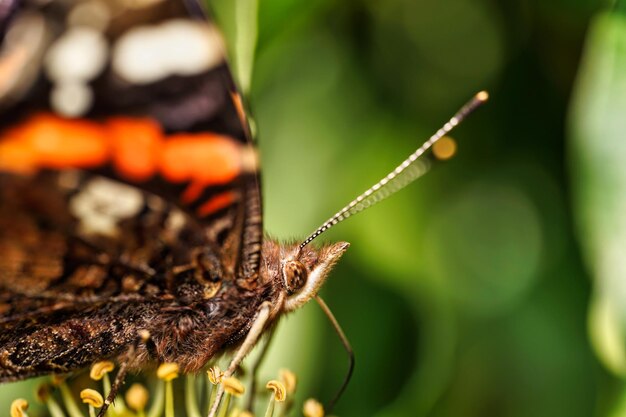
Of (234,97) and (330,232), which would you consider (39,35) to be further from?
(330,232)

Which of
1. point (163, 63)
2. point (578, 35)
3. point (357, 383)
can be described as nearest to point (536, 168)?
point (578, 35)

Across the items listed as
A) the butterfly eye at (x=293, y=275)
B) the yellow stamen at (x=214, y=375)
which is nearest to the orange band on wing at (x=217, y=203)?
the butterfly eye at (x=293, y=275)

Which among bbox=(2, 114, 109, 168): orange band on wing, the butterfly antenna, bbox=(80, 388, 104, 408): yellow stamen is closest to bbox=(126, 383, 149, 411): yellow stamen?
bbox=(80, 388, 104, 408): yellow stamen

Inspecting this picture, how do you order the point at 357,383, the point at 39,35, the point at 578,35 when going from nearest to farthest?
the point at 39,35
the point at 357,383
the point at 578,35

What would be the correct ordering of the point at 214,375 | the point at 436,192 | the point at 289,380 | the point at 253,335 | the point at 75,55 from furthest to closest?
the point at 436,192
the point at 289,380
the point at 214,375
the point at 253,335
the point at 75,55

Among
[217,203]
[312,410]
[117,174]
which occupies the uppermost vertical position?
[117,174]

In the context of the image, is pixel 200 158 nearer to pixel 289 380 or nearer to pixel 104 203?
pixel 104 203

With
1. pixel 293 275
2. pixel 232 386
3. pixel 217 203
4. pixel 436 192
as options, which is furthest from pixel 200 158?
pixel 436 192
